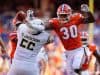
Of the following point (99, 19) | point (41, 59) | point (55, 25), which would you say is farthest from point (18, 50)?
point (99, 19)

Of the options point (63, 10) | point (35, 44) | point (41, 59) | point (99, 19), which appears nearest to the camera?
point (35, 44)

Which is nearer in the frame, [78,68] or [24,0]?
[78,68]

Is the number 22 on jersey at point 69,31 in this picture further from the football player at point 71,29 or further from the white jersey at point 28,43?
the white jersey at point 28,43

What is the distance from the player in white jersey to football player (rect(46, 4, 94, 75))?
4.70 feet

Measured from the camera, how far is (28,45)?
31.4ft

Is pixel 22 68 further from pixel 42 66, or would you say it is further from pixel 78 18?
pixel 42 66

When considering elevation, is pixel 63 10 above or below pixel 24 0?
above

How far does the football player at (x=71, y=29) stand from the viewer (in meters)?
11.1

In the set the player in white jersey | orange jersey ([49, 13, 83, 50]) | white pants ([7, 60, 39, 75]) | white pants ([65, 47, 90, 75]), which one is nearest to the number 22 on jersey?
orange jersey ([49, 13, 83, 50])

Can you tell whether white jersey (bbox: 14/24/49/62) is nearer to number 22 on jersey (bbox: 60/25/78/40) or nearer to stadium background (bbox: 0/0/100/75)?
number 22 on jersey (bbox: 60/25/78/40)

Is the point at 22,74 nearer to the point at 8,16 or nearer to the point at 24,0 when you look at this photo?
the point at 8,16

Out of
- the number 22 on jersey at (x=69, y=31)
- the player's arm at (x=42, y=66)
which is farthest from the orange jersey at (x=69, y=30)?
the player's arm at (x=42, y=66)

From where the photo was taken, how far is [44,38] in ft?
31.6

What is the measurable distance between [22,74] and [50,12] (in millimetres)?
10672
